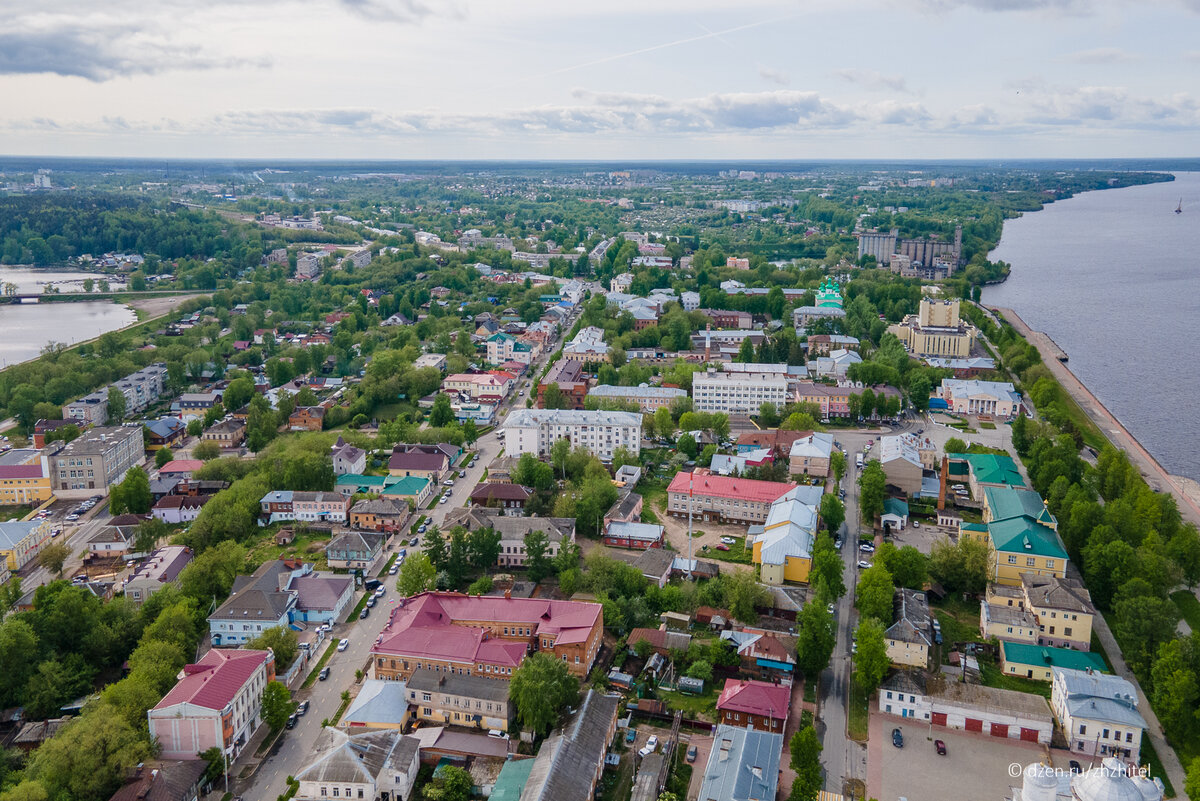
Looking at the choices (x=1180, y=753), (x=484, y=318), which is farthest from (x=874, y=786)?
(x=484, y=318)

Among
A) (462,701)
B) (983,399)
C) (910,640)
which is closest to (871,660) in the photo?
(910,640)

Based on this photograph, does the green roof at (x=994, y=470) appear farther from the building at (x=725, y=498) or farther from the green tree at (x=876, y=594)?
the green tree at (x=876, y=594)

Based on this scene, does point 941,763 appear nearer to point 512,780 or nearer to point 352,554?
point 512,780

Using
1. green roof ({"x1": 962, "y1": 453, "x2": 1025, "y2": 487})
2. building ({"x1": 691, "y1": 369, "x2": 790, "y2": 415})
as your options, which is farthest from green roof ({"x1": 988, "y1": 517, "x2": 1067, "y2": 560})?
building ({"x1": 691, "y1": 369, "x2": 790, "y2": 415})

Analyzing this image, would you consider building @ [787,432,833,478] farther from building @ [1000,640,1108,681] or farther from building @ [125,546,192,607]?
building @ [125,546,192,607]

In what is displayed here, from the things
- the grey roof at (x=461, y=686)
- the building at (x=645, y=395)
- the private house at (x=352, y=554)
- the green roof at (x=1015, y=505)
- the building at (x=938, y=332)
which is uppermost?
the building at (x=938, y=332)

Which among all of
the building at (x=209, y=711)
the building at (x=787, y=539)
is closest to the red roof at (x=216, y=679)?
the building at (x=209, y=711)
